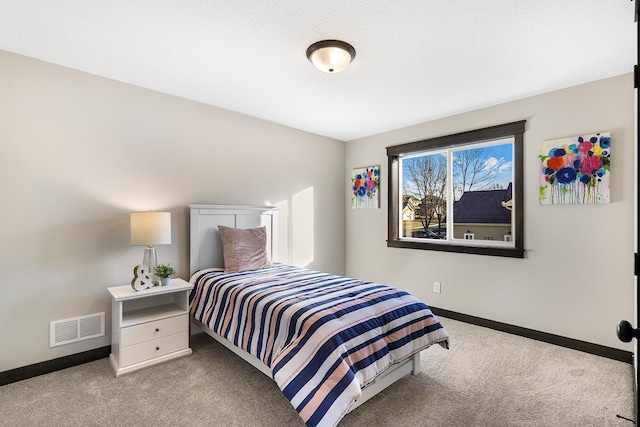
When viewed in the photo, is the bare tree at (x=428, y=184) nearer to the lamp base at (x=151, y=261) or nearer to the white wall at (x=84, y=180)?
the white wall at (x=84, y=180)

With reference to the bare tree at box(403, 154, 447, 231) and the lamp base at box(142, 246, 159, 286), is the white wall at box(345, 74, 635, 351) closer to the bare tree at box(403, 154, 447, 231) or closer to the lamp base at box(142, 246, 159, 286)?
the bare tree at box(403, 154, 447, 231)

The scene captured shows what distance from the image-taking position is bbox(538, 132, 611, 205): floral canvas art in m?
2.68

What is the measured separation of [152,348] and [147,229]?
0.96 metres

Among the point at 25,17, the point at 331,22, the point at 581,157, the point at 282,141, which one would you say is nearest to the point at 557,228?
the point at 581,157

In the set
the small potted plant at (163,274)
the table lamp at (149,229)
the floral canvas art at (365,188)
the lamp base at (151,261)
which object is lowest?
the small potted plant at (163,274)

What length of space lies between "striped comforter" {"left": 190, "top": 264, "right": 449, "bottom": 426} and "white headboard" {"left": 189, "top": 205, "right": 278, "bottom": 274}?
Answer: 0.47 meters

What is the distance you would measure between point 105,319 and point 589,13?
162 inches

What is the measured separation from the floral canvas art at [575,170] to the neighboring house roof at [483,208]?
16.8 inches

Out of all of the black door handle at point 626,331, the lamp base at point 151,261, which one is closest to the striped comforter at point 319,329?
the lamp base at point 151,261

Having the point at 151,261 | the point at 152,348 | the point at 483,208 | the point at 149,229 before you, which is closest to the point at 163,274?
the point at 151,261

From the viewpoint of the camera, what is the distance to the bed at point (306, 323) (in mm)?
1687

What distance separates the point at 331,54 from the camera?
2.21 metres

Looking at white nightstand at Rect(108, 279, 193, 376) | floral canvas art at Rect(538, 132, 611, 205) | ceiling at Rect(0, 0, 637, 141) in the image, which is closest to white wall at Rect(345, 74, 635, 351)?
floral canvas art at Rect(538, 132, 611, 205)

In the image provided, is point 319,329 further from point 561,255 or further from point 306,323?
point 561,255
